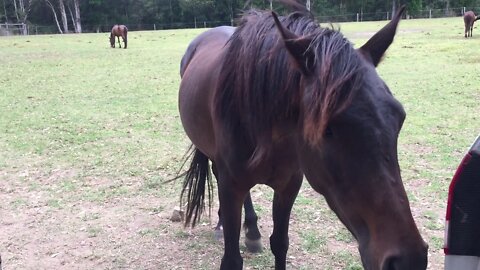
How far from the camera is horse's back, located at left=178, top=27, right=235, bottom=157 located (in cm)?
278

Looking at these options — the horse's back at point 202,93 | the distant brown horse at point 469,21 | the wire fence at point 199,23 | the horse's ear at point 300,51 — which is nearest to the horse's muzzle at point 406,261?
the horse's ear at point 300,51

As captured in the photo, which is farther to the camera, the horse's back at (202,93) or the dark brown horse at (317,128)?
the horse's back at (202,93)

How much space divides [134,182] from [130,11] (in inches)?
1911

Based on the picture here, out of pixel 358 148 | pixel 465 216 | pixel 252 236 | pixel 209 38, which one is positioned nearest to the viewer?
pixel 465 216

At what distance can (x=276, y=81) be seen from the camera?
5.95 feet

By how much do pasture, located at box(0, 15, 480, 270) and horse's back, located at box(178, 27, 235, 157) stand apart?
91 cm

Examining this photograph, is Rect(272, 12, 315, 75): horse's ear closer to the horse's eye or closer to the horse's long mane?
the horse's long mane

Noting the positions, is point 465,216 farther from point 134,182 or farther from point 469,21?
point 469,21

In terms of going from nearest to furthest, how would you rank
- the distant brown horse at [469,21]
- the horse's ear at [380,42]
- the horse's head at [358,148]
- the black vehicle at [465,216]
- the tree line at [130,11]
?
the black vehicle at [465,216] < the horse's head at [358,148] < the horse's ear at [380,42] < the distant brown horse at [469,21] < the tree line at [130,11]

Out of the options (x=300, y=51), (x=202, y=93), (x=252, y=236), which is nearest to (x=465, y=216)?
(x=300, y=51)

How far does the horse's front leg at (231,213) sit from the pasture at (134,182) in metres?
0.70

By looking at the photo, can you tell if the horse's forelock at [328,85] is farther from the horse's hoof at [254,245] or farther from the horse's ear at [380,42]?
the horse's hoof at [254,245]

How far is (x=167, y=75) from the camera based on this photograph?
12227 mm

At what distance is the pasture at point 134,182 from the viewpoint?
3412mm
